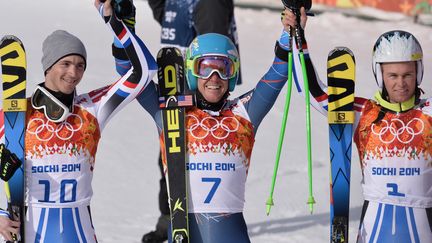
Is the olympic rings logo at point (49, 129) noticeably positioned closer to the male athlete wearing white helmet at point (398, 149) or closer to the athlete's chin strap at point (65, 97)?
the athlete's chin strap at point (65, 97)

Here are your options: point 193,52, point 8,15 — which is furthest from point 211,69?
point 8,15

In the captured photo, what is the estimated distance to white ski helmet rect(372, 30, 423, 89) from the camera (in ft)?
21.4

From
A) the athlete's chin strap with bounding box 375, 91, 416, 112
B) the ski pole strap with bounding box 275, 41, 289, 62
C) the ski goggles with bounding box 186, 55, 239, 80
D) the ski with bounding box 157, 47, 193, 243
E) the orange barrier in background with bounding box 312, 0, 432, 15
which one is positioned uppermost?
the orange barrier in background with bounding box 312, 0, 432, 15

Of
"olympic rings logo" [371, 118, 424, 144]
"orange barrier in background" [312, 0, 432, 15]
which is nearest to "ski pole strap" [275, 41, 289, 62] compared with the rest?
"olympic rings logo" [371, 118, 424, 144]

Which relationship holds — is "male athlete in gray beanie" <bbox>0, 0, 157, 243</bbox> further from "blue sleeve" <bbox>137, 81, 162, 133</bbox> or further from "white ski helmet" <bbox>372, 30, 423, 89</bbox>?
"white ski helmet" <bbox>372, 30, 423, 89</bbox>

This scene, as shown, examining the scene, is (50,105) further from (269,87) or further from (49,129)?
(269,87)

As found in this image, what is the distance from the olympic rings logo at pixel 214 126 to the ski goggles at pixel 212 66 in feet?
0.85

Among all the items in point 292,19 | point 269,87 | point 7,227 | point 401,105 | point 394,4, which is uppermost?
point 394,4

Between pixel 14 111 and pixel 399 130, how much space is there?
7.39 ft

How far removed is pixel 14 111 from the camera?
6.54 m

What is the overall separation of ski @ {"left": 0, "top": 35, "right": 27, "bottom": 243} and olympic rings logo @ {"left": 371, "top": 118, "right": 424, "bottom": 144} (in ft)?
6.79

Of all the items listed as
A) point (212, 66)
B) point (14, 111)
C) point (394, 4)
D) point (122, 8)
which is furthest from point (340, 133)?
point (394, 4)

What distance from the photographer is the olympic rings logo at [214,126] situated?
6.60 m

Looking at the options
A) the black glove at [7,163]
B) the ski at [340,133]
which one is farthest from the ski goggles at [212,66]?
the black glove at [7,163]
